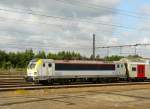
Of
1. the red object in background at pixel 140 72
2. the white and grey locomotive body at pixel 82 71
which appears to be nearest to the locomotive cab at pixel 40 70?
the white and grey locomotive body at pixel 82 71

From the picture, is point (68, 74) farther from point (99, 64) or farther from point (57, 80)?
point (99, 64)

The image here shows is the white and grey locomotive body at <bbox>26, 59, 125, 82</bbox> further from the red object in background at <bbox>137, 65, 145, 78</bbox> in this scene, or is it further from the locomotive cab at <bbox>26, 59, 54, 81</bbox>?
the red object in background at <bbox>137, 65, 145, 78</bbox>

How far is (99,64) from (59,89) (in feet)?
55.1

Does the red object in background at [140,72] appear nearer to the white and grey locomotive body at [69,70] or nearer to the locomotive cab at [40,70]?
the white and grey locomotive body at [69,70]

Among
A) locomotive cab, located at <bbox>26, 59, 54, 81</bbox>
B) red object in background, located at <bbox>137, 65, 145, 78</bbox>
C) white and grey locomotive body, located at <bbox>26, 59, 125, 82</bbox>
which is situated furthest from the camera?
red object in background, located at <bbox>137, 65, 145, 78</bbox>

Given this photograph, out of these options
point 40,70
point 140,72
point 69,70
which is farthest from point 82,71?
point 140,72

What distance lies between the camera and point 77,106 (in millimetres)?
18266

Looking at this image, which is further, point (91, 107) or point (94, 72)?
point (94, 72)

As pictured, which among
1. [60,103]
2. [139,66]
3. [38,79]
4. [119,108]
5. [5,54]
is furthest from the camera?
[5,54]

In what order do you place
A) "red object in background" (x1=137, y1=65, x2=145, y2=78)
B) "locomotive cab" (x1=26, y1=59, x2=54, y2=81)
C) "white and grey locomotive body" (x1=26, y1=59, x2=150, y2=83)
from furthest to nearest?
"red object in background" (x1=137, y1=65, x2=145, y2=78), "white and grey locomotive body" (x1=26, y1=59, x2=150, y2=83), "locomotive cab" (x1=26, y1=59, x2=54, y2=81)

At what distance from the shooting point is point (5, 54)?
90.9m

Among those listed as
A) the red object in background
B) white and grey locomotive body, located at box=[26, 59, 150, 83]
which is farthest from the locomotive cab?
the red object in background

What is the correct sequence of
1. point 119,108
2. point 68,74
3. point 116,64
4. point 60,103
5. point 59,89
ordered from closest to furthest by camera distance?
1. point 119,108
2. point 60,103
3. point 59,89
4. point 68,74
5. point 116,64

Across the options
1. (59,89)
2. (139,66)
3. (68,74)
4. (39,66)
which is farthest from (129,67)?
(59,89)
